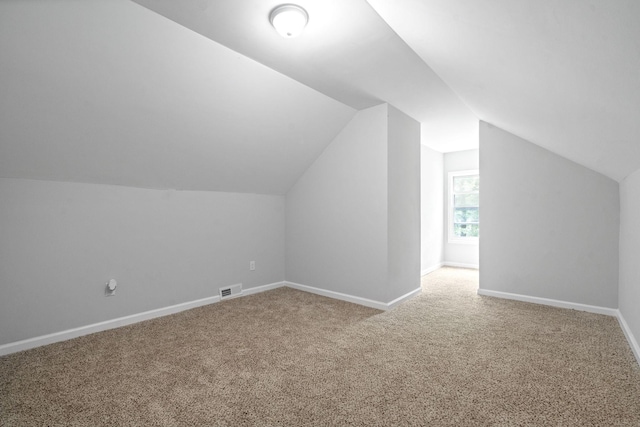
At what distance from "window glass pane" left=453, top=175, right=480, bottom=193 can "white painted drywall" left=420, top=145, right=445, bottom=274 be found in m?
0.28

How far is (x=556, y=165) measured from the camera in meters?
3.44

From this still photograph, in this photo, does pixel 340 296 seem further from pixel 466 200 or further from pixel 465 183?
pixel 465 183

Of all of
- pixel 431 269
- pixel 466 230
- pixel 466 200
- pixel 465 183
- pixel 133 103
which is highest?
pixel 133 103

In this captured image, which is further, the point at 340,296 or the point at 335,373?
the point at 340,296

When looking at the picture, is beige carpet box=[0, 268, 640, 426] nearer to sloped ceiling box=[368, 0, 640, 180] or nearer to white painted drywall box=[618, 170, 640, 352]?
white painted drywall box=[618, 170, 640, 352]

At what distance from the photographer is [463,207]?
6148 millimetres

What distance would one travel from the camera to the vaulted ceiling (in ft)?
4.11

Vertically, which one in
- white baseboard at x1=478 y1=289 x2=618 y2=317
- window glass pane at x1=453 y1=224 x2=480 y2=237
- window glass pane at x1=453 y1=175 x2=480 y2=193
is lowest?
white baseboard at x1=478 y1=289 x2=618 y2=317

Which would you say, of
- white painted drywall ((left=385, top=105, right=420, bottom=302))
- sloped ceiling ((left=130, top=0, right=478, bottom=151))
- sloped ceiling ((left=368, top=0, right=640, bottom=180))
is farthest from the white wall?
sloped ceiling ((left=368, top=0, right=640, bottom=180))

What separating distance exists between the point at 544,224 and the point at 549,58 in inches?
111

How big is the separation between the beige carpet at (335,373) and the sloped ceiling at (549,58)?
4.84 feet

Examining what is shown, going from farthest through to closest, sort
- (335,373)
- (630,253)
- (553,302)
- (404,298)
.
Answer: (404,298), (553,302), (630,253), (335,373)

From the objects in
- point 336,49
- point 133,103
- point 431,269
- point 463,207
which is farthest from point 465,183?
point 133,103

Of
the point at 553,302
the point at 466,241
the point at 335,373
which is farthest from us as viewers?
the point at 466,241
